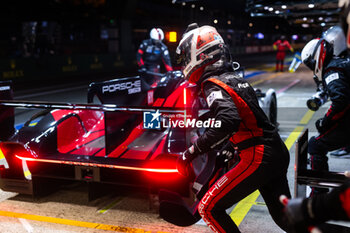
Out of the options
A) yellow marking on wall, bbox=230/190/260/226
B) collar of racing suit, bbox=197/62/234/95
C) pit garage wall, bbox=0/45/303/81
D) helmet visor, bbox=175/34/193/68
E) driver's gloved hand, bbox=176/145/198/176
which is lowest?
yellow marking on wall, bbox=230/190/260/226

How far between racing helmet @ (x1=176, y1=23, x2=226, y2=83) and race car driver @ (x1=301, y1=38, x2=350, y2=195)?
61.2 inches

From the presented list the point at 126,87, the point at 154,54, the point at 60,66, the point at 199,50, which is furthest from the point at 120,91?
the point at 60,66

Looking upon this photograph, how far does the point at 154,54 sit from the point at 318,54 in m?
6.74

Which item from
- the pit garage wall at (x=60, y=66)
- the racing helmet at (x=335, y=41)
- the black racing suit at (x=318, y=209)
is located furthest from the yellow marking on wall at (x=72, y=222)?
the pit garage wall at (x=60, y=66)

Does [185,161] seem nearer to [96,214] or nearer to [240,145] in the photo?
[240,145]

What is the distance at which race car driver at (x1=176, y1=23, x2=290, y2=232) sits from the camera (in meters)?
2.72

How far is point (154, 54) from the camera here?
10.5 metres

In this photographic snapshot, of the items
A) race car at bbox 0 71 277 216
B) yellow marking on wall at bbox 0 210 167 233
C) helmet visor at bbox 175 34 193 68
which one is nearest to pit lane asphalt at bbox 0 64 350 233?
yellow marking on wall at bbox 0 210 167 233

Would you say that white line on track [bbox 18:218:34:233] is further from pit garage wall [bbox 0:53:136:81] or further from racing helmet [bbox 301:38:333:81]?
pit garage wall [bbox 0:53:136:81]

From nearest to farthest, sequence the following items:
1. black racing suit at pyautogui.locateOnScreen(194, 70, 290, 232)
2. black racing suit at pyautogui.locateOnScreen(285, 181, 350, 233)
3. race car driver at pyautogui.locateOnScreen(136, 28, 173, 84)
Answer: black racing suit at pyautogui.locateOnScreen(285, 181, 350, 233) < black racing suit at pyautogui.locateOnScreen(194, 70, 290, 232) < race car driver at pyautogui.locateOnScreen(136, 28, 173, 84)

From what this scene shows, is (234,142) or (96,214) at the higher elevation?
(234,142)

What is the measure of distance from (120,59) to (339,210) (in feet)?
79.1

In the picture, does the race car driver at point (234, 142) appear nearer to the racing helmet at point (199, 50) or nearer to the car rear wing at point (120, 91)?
the racing helmet at point (199, 50)

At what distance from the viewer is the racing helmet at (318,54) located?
4078mm
